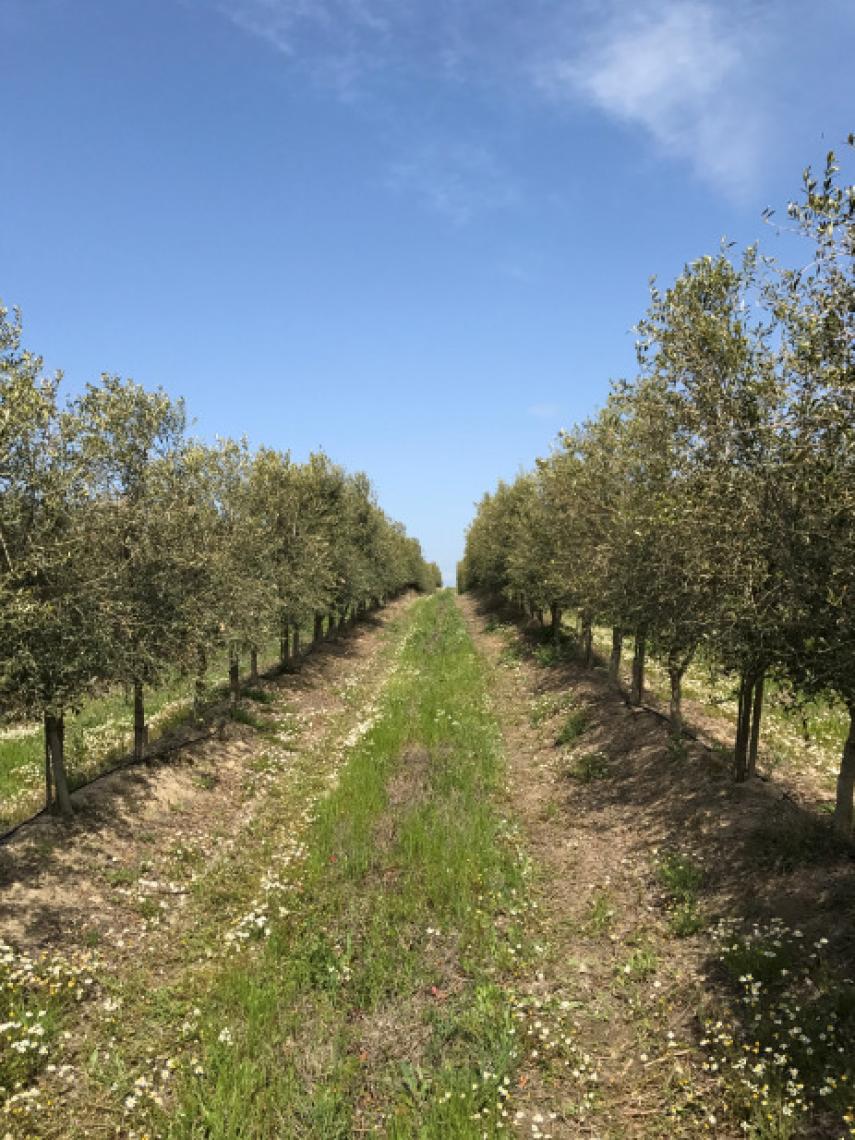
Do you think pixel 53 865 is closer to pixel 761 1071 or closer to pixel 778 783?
pixel 761 1071

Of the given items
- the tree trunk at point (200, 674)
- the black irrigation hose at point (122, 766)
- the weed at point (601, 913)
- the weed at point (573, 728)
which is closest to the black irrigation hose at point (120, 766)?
the black irrigation hose at point (122, 766)

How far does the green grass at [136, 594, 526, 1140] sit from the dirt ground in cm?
89

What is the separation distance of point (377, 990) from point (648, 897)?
5.72 metres

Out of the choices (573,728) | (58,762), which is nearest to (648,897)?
(573,728)

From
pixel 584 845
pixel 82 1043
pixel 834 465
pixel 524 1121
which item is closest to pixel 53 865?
pixel 82 1043

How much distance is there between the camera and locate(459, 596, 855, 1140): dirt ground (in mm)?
7910

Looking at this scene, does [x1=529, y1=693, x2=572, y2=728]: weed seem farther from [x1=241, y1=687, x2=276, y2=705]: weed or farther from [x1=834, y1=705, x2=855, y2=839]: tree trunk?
[x1=834, y1=705, x2=855, y2=839]: tree trunk

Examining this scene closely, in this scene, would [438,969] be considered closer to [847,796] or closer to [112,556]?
[847,796]

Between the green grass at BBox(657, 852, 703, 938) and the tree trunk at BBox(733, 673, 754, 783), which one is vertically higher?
the tree trunk at BBox(733, 673, 754, 783)

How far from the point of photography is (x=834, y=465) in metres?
8.84

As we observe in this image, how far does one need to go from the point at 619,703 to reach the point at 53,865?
19314 mm

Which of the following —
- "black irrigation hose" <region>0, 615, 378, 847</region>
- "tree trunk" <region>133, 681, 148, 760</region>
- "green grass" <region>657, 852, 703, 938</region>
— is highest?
"tree trunk" <region>133, 681, 148, 760</region>

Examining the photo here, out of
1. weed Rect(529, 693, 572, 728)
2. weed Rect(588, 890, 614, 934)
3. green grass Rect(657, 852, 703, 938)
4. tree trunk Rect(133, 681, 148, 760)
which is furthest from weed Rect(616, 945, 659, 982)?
weed Rect(529, 693, 572, 728)

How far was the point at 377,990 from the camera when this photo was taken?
965 cm
